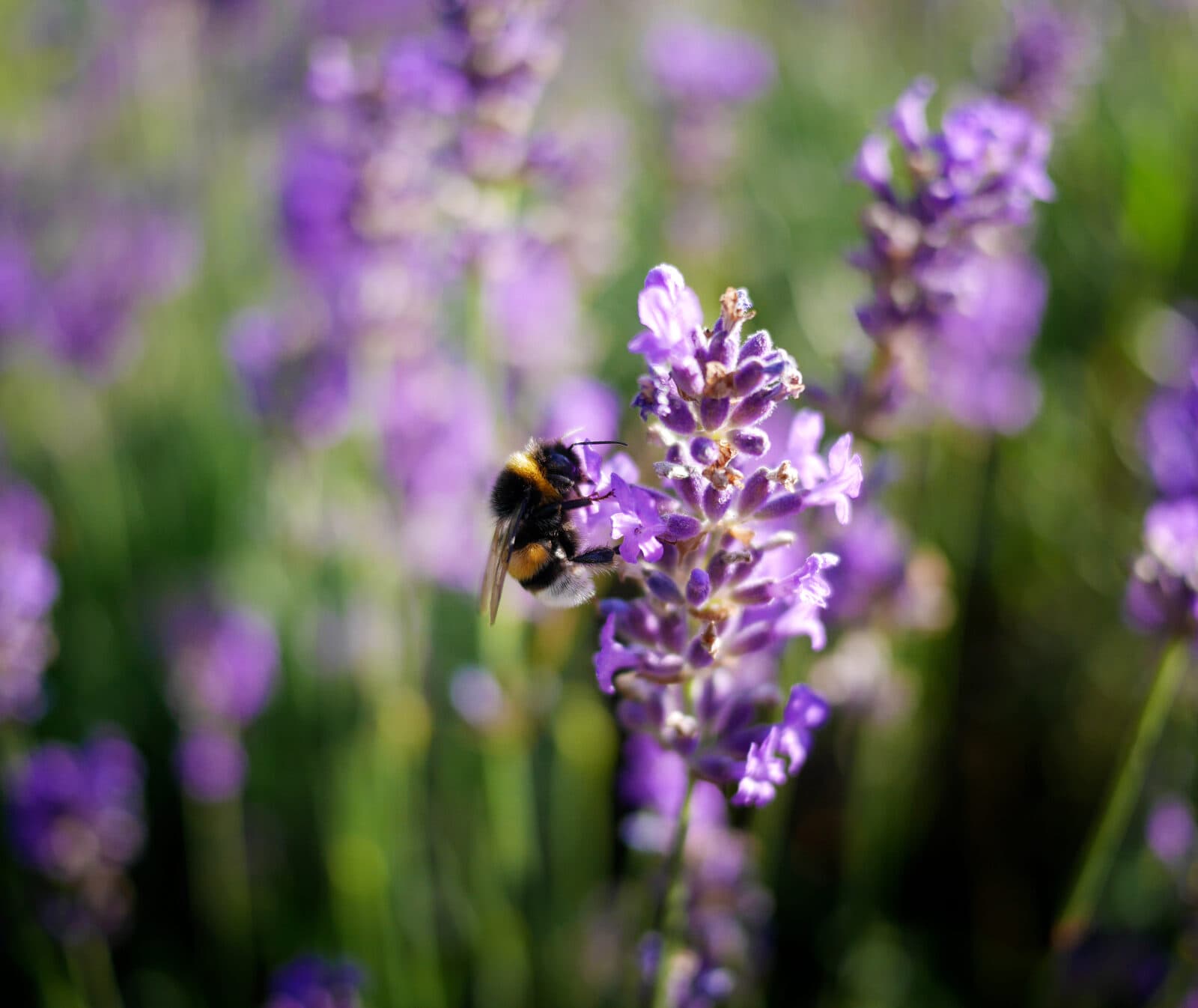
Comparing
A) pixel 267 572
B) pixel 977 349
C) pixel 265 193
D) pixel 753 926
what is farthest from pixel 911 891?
pixel 265 193

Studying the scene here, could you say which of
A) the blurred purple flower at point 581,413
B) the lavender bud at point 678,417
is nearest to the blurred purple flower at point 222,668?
the blurred purple flower at point 581,413

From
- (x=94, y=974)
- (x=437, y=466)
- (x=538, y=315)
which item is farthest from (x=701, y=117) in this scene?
→ (x=94, y=974)

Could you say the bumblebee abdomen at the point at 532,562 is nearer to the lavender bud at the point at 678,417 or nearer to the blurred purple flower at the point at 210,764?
the lavender bud at the point at 678,417

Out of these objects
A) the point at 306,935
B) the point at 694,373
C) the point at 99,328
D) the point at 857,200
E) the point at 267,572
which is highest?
the point at 694,373

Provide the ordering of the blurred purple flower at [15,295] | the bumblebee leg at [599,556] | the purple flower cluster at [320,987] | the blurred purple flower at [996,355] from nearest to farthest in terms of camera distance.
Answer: the bumblebee leg at [599,556] < the purple flower cluster at [320,987] < the blurred purple flower at [996,355] < the blurred purple flower at [15,295]

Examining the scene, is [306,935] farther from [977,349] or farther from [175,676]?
[977,349]

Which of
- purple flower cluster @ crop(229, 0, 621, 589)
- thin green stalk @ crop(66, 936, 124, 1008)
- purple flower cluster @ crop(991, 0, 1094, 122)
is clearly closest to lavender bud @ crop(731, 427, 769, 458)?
purple flower cluster @ crop(229, 0, 621, 589)

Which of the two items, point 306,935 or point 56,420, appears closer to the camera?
point 306,935

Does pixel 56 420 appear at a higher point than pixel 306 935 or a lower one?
higher

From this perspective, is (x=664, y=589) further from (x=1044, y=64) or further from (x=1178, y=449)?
(x=1044, y=64)
